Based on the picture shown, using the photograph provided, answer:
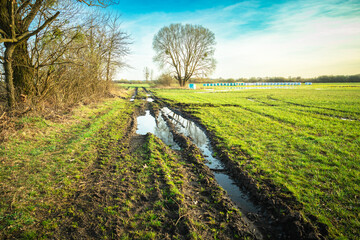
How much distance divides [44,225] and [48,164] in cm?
240

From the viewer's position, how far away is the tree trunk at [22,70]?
23.1ft

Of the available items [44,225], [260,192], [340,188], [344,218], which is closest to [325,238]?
[344,218]

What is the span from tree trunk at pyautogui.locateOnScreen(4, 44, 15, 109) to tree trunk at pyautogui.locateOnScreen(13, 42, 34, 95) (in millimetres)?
294

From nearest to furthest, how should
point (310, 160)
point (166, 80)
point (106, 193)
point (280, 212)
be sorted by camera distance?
point (280, 212) → point (106, 193) → point (310, 160) → point (166, 80)

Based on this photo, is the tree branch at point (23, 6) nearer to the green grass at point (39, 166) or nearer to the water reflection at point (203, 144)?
the green grass at point (39, 166)

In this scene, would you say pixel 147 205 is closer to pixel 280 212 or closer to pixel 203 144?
pixel 280 212

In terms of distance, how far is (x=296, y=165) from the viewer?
16.3ft

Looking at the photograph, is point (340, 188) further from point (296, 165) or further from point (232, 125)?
point (232, 125)

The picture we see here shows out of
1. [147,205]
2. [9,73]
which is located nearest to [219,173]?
[147,205]

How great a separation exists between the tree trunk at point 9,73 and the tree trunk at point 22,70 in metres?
0.29

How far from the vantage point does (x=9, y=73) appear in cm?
659

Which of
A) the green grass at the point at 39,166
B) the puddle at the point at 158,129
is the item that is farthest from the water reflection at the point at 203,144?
the green grass at the point at 39,166

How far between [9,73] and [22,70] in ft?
2.53

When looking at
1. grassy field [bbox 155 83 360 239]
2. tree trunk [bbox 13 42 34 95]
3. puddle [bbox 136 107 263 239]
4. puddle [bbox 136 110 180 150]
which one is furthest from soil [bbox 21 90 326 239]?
tree trunk [bbox 13 42 34 95]
